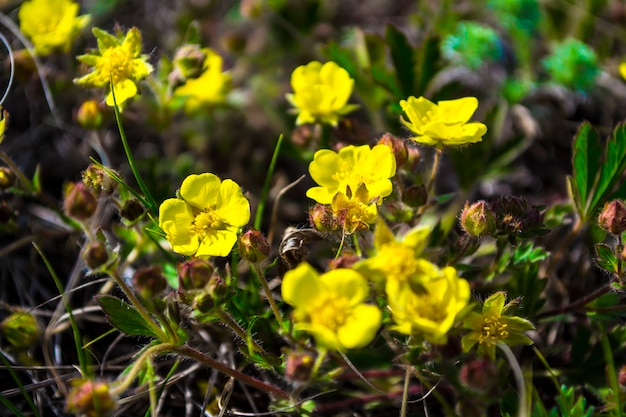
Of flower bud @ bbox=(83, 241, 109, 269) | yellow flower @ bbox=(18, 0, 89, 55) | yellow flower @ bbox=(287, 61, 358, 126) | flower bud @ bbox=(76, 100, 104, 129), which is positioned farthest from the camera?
yellow flower @ bbox=(18, 0, 89, 55)

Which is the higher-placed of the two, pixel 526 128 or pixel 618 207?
pixel 618 207

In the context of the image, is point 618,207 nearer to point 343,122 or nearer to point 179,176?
point 343,122

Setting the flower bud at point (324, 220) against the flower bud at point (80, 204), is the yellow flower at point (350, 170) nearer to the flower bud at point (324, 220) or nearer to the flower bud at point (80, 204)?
the flower bud at point (324, 220)

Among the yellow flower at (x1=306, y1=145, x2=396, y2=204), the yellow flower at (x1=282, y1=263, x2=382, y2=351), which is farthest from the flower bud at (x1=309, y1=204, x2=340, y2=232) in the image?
the yellow flower at (x1=282, y1=263, x2=382, y2=351)

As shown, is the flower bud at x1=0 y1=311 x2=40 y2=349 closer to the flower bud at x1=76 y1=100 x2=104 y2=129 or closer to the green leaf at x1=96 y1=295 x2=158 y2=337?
the green leaf at x1=96 y1=295 x2=158 y2=337

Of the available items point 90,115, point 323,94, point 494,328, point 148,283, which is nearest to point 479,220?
point 494,328

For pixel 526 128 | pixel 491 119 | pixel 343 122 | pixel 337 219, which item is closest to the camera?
pixel 337 219

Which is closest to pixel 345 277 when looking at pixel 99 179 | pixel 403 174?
pixel 403 174
